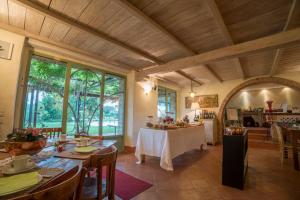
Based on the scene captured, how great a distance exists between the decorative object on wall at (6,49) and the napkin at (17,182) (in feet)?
8.34

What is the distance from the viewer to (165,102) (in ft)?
20.9

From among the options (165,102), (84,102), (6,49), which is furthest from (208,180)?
(6,49)

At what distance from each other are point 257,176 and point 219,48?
8.73ft

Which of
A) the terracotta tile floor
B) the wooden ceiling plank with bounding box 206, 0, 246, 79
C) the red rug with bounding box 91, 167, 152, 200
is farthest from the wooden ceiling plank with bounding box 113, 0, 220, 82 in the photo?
the terracotta tile floor

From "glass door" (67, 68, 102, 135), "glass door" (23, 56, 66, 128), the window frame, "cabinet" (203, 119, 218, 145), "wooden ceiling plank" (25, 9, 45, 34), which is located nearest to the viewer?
"wooden ceiling plank" (25, 9, 45, 34)

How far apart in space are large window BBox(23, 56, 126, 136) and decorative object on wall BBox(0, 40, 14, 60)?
46 centimetres

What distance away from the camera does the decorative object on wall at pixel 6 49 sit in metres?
2.40

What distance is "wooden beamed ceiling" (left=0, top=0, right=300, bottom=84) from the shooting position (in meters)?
2.01

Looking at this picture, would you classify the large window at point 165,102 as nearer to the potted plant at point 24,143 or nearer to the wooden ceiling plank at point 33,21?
the wooden ceiling plank at point 33,21

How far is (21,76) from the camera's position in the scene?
2701 mm

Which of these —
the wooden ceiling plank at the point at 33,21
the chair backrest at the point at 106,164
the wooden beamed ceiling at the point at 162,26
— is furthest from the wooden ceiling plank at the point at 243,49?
the chair backrest at the point at 106,164

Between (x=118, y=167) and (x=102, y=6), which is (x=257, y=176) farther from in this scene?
(x=102, y=6)

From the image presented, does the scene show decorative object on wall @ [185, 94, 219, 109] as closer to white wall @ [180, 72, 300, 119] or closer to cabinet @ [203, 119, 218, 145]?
white wall @ [180, 72, 300, 119]

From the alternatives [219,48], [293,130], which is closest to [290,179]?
[293,130]
